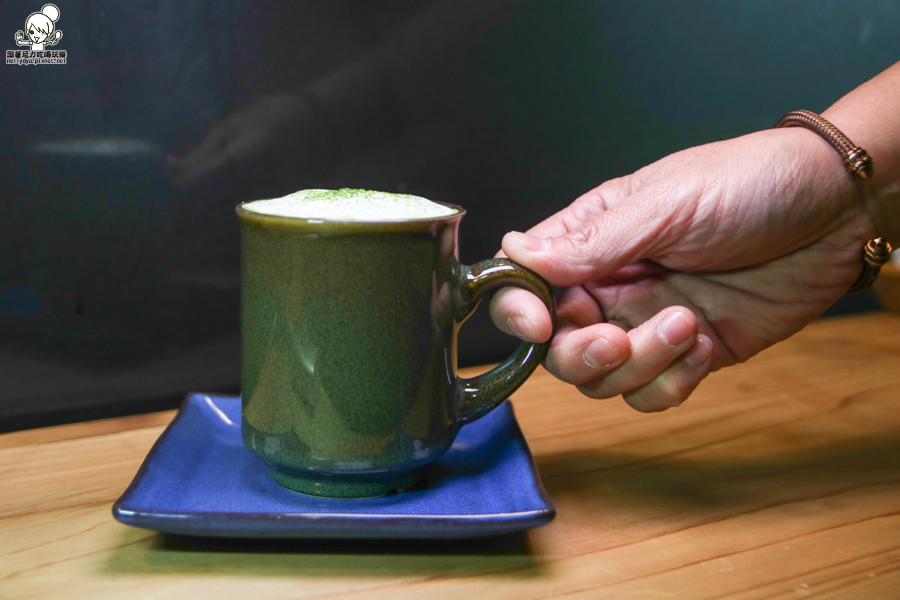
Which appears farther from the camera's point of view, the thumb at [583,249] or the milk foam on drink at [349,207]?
the thumb at [583,249]

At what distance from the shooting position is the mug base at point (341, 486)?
74cm

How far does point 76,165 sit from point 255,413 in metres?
0.51

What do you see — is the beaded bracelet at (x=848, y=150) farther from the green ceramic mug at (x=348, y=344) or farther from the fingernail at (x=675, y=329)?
the green ceramic mug at (x=348, y=344)

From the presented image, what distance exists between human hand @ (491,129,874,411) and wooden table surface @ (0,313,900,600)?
0.35 ft

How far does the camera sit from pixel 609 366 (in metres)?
0.83

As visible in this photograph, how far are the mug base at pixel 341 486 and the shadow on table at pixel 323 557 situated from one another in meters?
0.05

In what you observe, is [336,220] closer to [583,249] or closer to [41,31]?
[583,249]

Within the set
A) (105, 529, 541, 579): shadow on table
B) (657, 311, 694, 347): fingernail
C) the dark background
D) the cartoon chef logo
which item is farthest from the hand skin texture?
the cartoon chef logo

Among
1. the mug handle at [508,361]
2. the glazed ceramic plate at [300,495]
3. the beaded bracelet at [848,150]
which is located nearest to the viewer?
the glazed ceramic plate at [300,495]

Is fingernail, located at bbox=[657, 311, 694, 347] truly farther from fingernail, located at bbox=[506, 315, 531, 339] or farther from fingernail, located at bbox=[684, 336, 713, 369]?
fingernail, located at bbox=[506, 315, 531, 339]

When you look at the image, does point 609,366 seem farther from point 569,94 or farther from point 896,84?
point 569,94

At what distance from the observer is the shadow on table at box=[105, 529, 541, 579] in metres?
0.66

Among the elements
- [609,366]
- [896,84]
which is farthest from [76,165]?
[896,84]

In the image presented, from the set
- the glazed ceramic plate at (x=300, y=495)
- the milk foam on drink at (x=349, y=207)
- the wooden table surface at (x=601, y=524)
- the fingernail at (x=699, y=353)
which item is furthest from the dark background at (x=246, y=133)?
the fingernail at (x=699, y=353)
